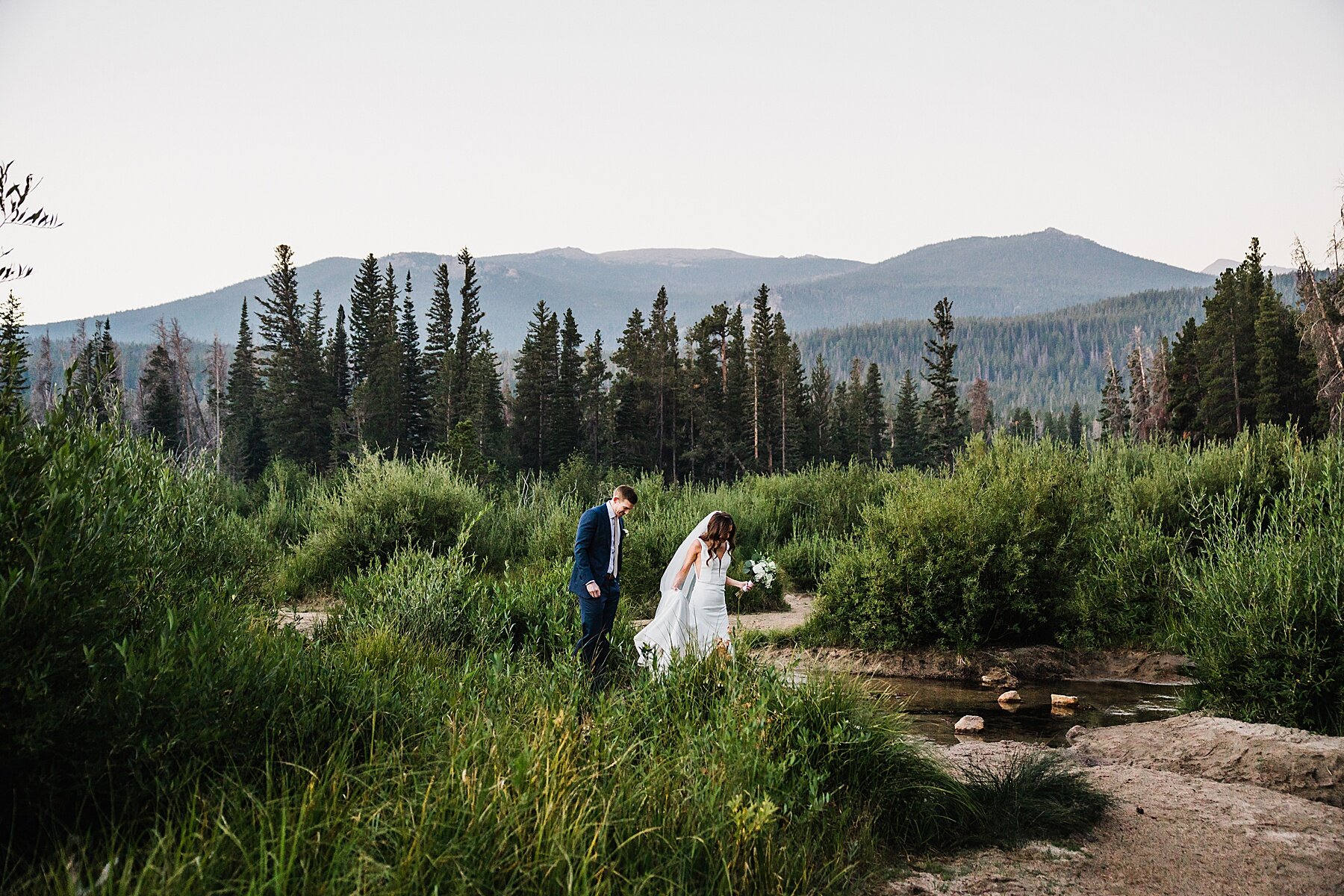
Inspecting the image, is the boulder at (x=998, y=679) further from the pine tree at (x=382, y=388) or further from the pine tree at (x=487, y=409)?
the pine tree at (x=382, y=388)

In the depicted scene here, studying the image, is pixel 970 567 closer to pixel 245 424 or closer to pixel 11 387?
pixel 11 387

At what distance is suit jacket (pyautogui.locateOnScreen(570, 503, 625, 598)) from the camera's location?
314 inches

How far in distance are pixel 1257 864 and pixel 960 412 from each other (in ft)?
138

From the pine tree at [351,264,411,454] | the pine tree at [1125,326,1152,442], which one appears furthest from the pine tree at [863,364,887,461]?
the pine tree at [351,264,411,454]

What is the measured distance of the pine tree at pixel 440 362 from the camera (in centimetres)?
5300

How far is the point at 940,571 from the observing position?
11.7 metres

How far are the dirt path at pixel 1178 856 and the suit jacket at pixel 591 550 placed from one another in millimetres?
3890

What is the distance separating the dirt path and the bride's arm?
4.18m

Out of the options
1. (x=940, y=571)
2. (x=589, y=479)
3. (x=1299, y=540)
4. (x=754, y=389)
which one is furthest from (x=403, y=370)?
(x=1299, y=540)

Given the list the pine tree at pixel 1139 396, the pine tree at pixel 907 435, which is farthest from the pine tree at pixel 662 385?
the pine tree at pixel 1139 396

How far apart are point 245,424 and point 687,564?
194 ft

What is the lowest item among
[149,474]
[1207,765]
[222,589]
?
[1207,765]

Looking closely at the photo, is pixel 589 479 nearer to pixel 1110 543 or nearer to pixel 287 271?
pixel 1110 543

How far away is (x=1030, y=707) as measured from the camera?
9867 millimetres
